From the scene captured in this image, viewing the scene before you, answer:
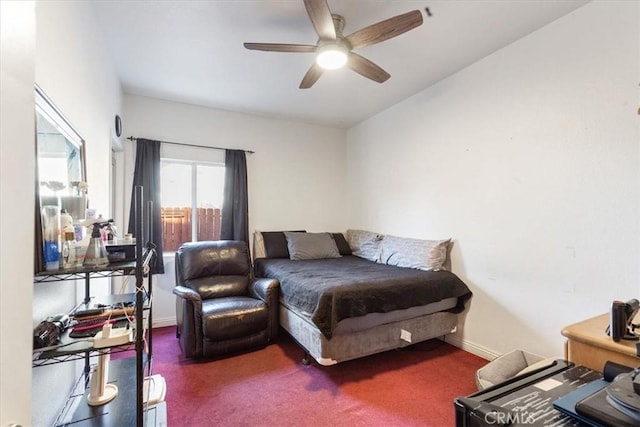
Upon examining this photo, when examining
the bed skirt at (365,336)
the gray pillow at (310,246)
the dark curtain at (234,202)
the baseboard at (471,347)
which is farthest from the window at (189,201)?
the baseboard at (471,347)

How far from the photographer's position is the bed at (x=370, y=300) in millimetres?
2164

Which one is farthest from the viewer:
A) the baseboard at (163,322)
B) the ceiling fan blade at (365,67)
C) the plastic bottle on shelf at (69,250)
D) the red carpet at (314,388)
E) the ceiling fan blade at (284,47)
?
the baseboard at (163,322)

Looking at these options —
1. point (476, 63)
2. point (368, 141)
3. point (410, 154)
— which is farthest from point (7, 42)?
point (368, 141)

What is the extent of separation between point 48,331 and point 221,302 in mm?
1796

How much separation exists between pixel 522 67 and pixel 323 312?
2.52 meters

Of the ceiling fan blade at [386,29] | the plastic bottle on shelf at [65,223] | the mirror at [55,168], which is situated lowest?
the plastic bottle on shelf at [65,223]

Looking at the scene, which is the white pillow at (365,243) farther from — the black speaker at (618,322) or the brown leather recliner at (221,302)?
the black speaker at (618,322)

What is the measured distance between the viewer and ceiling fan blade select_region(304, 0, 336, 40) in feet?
5.14

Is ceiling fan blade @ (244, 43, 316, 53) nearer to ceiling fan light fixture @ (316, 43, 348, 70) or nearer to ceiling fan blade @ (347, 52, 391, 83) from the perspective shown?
ceiling fan light fixture @ (316, 43, 348, 70)

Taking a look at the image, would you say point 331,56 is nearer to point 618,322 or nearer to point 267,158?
point 618,322

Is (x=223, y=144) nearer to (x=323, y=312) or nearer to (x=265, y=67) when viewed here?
(x=265, y=67)

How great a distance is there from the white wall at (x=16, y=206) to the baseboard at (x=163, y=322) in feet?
10.7

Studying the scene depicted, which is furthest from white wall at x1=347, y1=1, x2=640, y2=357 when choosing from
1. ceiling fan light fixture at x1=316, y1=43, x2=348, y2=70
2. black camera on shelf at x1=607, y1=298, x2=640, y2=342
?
ceiling fan light fixture at x1=316, y1=43, x2=348, y2=70

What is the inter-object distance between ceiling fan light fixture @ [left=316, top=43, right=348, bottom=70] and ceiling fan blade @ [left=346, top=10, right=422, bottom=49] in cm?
8
